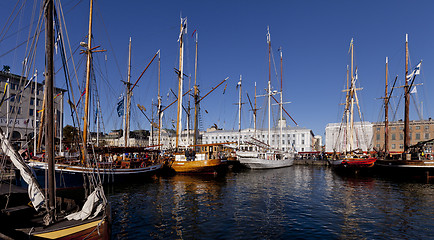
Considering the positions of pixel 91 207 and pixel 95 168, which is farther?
pixel 95 168

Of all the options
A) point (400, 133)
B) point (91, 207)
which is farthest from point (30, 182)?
point (400, 133)

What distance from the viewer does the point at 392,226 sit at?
13406 mm

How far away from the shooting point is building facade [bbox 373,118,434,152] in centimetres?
8475

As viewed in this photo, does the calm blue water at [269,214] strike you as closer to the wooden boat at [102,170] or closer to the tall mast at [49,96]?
the wooden boat at [102,170]

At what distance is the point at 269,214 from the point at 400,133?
9586 cm

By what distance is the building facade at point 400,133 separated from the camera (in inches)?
3337

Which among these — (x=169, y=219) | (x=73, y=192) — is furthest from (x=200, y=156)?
A: (x=169, y=219)

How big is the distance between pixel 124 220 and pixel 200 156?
24110mm

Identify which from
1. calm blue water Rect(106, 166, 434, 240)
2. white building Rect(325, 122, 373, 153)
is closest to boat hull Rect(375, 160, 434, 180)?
calm blue water Rect(106, 166, 434, 240)

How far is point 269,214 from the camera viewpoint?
15750 mm

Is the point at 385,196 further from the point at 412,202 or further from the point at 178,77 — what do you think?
the point at 178,77

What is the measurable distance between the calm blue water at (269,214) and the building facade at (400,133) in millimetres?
75405

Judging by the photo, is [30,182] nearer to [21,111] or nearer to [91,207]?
[91,207]

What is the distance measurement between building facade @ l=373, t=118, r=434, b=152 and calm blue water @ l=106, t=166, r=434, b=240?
7541 cm
